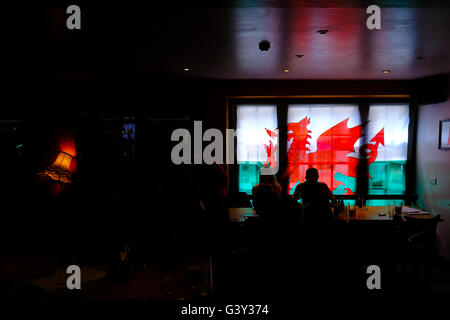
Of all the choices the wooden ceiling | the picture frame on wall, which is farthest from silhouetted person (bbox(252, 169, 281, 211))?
the picture frame on wall

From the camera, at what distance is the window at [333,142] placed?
20.8 ft

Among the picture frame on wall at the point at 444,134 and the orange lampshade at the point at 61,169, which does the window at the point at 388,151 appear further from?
the orange lampshade at the point at 61,169

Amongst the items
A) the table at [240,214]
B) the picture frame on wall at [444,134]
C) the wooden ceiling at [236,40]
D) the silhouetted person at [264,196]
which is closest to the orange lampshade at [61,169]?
the wooden ceiling at [236,40]

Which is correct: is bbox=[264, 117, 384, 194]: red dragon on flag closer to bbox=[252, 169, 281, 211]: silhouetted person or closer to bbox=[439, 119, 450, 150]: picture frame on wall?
bbox=[439, 119, 450, 150]: picture frame on wall

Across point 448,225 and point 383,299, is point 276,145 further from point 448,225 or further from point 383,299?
point 383,299

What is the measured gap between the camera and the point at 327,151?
638 cm

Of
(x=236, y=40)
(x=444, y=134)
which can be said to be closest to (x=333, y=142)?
(x=444, y=134)

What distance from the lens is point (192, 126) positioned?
6066 millimetres

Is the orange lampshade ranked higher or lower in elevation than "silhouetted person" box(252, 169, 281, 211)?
higher

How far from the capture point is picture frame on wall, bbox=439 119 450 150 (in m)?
5.34

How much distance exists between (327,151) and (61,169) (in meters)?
4.87

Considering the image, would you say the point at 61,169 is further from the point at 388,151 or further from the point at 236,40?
the point at 388,151

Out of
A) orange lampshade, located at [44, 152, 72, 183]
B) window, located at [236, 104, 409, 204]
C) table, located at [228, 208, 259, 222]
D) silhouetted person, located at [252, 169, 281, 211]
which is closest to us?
silhouetted person, located at [252, 169, 281, 211]

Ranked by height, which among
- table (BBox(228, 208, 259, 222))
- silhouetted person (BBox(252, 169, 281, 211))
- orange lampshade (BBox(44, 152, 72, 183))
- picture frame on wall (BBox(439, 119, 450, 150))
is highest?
picture frame on wall (BBox(439, 119, 450, 150))
